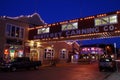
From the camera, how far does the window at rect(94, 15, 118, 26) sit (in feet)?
88.5

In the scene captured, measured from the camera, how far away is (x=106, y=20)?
27859mm

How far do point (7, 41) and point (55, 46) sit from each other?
1444 cm

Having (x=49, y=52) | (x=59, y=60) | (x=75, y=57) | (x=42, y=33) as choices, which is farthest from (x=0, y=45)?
(x=75, y=57)

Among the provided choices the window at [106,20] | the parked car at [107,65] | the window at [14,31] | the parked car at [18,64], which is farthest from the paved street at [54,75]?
the window at [14,31]

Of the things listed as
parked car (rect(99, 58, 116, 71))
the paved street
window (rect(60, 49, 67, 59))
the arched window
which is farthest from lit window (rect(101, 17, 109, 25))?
window (rect(60, 49, 67, 59))

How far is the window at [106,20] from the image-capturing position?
2698 cm

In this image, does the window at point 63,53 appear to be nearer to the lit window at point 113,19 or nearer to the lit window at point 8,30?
the lit window at point 8,30

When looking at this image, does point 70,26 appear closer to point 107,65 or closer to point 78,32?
point 78,32

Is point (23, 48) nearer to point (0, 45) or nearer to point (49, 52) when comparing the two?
point (0, 45)

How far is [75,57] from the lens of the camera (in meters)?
54.1

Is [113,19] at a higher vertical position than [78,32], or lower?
higher

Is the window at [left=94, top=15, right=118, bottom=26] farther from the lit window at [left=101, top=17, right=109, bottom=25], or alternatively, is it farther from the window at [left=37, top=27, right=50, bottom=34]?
the window at [left=37, top=27, right=50, bottom=34]

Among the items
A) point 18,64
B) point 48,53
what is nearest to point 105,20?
point 18,64

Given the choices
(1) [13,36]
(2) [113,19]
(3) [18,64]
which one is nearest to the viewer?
(3) [18,64]
